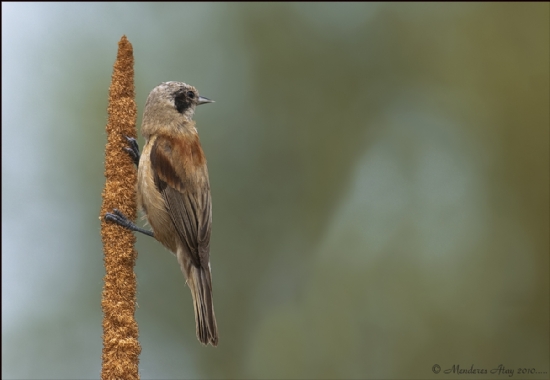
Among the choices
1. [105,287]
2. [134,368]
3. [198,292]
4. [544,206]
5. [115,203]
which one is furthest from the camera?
[544,206]

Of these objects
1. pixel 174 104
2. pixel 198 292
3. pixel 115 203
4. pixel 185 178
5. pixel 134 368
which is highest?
pixel 174 104

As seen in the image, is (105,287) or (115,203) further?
(115,203)

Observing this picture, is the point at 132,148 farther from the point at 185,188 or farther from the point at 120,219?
the point at 185,188

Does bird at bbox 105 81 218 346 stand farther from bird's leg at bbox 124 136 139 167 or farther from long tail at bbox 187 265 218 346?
bird's leg at bbox 124 136 139 167

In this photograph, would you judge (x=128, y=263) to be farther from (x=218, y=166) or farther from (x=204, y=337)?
(x=218, y=166)

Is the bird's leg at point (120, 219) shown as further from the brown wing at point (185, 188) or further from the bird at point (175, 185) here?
the brown wing at point (185, 188)

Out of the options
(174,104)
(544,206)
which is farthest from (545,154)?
(174,104)

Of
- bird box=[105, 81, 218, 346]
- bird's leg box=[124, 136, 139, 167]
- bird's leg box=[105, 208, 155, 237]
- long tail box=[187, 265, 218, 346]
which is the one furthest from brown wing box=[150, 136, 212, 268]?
bird's leg box=[105, 208, 155, 237]

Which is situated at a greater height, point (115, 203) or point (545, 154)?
point (545, 154)

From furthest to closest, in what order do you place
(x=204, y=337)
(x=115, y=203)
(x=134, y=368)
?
(x=204, y=337) < (x=115, y=203) < (x=134, y=368)
